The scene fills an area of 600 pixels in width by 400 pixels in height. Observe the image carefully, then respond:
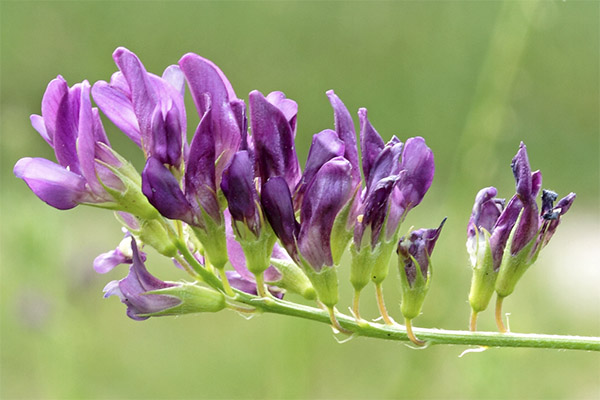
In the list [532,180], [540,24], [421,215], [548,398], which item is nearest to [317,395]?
[548,398]

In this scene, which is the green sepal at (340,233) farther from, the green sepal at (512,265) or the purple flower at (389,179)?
the green sepal at (512,265)

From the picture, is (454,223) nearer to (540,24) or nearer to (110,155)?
(540,24)

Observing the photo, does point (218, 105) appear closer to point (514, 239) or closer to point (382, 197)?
point (382, 197)

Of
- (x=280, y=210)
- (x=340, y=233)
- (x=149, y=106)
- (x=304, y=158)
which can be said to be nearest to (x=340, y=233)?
(x=340, y=233)

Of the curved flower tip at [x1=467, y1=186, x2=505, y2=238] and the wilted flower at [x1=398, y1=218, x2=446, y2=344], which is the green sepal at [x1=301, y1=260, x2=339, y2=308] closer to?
the wilted flower at [x1=398, y1=218, x2=446, y2=344]

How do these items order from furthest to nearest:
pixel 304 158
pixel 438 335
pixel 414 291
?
1. pixel 304 158
2. pixel 414 291
3. pixel 438 335
